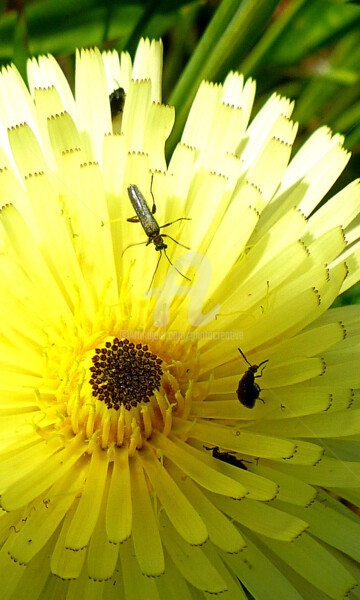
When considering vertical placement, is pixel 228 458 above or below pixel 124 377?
below

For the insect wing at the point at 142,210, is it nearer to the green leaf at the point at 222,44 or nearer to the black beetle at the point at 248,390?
the black beetle at the point at 248,390

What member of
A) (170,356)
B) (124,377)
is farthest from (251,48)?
(124,377)

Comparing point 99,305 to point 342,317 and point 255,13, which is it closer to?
point 342,317

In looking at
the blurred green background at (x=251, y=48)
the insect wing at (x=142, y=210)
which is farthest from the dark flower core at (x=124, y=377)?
the blurred green background at (x=251, y=48)

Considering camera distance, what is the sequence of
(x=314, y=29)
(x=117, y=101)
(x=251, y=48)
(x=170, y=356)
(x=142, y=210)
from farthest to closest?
(x=314, y=29), (x=251, y=48), (x=117, y=101), (x=170, y=356), (x=142, y=210)

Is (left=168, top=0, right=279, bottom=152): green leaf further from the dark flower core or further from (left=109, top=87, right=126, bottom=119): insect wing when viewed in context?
the dark flower core

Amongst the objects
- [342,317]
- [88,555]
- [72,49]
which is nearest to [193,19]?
[72,49]

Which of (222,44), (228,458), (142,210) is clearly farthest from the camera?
(222,44)

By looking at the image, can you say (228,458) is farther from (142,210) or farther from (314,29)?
(314,29)

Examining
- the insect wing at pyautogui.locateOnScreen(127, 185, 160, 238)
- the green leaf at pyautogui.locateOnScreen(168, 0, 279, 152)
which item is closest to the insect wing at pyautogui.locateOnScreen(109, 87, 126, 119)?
the green leaf at pyautogui.locateOnScreen(168, 0, 279, 152)
